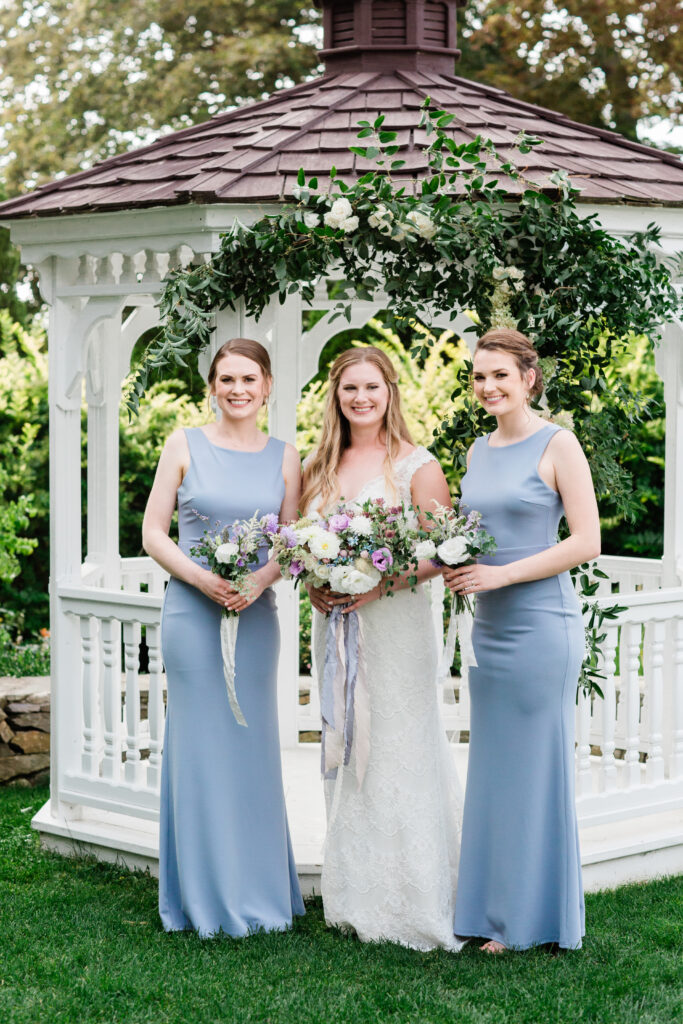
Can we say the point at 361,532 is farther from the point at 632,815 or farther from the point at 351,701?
the point at 632,815

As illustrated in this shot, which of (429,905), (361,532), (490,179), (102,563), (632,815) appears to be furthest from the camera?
(102,563)

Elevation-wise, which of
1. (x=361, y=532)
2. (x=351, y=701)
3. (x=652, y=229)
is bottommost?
(x=351, y=701)

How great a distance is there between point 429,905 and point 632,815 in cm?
140

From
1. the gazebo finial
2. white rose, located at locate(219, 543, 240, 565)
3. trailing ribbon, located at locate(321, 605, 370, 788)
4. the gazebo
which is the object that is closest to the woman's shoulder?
trailing ribbon, located at locate(321, 605, 370, 788)

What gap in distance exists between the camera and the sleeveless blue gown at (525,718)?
4.30 m

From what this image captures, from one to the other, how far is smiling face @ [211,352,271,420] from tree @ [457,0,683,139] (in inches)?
441

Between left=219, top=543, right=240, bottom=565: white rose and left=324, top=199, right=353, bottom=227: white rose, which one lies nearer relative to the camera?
left=219, top=543, right=240, bottom=565: white rose

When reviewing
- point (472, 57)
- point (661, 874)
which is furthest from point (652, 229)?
point (472, 57)

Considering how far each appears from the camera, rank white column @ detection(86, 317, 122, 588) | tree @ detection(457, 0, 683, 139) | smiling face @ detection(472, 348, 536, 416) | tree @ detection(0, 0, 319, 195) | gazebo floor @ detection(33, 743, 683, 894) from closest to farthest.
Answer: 1. smiling face @ detection(472, 348, 536, 416)
2. gazebo floor @ detection(33, 743, 683, 894)
3. white column @ detection(86, 317, 122, 588)
4. tree @ detection(457, 0, 683, 139)
5. tree @ detection(0, 0, 319, 195)

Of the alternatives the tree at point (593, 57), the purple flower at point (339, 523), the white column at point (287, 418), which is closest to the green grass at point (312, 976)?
the purple flower at point (339, 523)

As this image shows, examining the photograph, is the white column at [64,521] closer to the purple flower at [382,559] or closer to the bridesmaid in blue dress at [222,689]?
the bridesmaid in blue dress at [222,689]

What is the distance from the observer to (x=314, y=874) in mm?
5125

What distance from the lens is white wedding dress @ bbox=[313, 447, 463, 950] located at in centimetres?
447

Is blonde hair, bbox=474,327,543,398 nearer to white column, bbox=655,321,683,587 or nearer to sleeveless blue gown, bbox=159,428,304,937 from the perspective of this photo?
sleeveless blue gown, bbox=159,428,304,937
